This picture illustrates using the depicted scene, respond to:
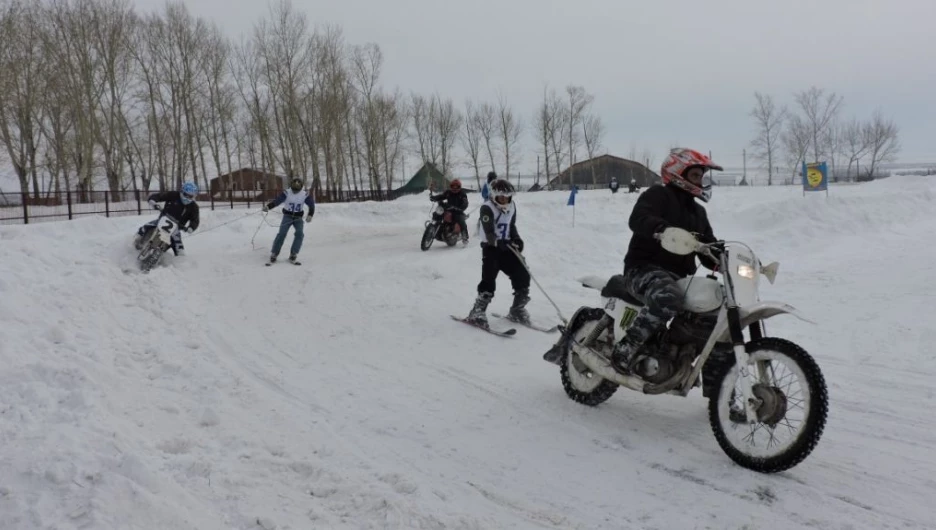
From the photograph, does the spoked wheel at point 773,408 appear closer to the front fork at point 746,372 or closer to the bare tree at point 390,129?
the front fork at point 746,372

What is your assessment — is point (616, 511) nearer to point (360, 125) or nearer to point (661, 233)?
point (661, 233)

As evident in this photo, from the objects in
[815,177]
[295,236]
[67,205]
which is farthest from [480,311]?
[815,177]

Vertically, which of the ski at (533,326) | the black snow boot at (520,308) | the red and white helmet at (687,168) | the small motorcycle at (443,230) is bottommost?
the ski at (533,326)

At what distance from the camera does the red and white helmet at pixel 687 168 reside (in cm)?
428

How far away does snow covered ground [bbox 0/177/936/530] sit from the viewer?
9.98ft

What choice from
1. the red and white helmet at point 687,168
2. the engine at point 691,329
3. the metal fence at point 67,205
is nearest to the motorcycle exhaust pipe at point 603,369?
the engine at point 691,329

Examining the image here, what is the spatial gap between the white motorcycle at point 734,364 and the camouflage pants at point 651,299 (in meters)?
0.10

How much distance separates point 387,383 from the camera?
18.1 ft

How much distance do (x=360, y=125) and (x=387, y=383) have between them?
44388 mm

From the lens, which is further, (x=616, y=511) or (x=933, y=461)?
(x=933, y=461)

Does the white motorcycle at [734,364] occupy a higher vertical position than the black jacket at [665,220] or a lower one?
lower

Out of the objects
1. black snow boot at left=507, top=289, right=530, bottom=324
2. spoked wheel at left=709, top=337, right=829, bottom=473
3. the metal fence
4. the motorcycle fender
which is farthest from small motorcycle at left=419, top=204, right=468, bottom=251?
spoked wheel at left=709, top=337, right=829, bottom=473

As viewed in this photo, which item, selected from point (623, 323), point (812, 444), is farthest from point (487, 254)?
point (812, 444)

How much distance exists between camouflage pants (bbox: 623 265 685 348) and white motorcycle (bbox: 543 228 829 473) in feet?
0.32
